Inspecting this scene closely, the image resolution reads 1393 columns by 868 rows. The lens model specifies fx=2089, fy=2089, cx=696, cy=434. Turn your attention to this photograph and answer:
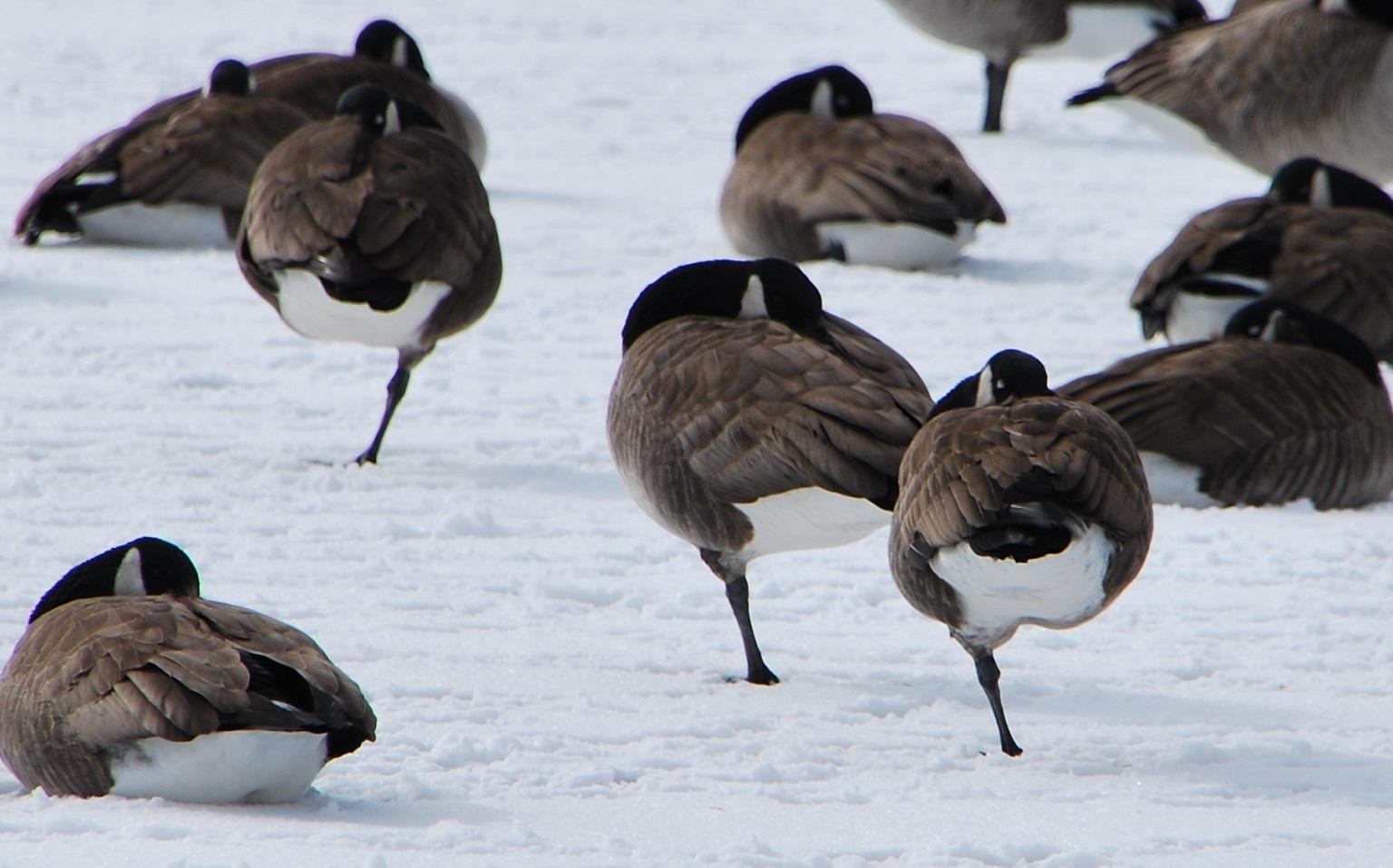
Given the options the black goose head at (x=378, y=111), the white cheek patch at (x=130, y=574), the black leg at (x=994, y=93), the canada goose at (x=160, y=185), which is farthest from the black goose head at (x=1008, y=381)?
the black leg at (x=994, y=93)

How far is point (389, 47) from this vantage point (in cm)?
1095

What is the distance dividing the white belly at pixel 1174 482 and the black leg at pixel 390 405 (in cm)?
240

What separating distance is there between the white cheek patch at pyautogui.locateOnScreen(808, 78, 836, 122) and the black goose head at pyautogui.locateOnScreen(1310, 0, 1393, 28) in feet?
8.73

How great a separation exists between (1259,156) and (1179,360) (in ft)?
14.2

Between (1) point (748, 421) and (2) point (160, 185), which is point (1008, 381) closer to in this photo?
(1) point (748, 421)

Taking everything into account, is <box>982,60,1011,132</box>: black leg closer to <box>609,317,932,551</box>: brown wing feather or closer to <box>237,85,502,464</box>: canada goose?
<box>237,85,502,464</box>: canada goose

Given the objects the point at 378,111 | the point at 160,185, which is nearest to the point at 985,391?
the point at 378,111

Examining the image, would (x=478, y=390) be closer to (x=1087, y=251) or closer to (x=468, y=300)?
(x=468, y=300)

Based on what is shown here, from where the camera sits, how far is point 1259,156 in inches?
426

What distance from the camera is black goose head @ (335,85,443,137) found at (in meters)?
7.25

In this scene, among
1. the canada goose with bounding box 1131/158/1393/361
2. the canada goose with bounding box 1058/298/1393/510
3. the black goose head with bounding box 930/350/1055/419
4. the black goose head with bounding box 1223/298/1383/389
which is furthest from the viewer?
the canada goose with bounding box 1131/158/1393/361

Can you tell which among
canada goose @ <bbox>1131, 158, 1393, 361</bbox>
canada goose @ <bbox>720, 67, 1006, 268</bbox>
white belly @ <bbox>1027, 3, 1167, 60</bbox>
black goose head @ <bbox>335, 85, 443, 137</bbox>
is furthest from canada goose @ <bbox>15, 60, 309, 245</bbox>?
white belly @ <bbox>1027, 3, 1167, 60</bbox>

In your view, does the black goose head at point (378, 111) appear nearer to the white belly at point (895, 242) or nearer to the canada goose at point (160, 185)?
the canada goose at point (160, 185)

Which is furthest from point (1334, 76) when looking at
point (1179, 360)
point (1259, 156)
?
point (1179, 360)
